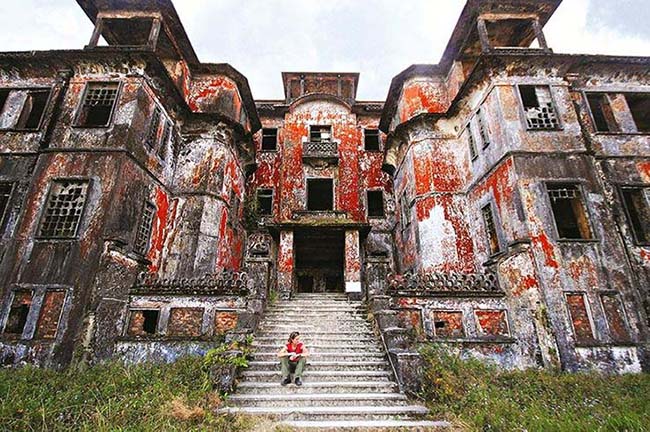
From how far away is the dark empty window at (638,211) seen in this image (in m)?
11.4

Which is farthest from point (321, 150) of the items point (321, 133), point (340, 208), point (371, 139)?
point (371, 139)

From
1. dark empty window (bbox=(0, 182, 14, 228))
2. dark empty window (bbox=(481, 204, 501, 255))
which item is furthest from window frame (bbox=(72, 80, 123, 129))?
dark empty window (bbox=(481, 204, 501, 255))

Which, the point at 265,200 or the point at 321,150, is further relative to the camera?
the point at 265,200

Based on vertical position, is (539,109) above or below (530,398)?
above

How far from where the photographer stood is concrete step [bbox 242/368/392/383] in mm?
7551

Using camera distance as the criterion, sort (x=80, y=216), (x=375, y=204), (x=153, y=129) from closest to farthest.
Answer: (x=80, y=216)
(x=153, y=129)
(x=375, y=204)

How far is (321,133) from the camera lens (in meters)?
20.3

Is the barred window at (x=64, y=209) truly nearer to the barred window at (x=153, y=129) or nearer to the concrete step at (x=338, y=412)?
the barred window at (x=153, y=129)

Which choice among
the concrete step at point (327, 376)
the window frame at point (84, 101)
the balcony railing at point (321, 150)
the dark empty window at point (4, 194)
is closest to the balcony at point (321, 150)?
the balcony railing at point (321, 150)

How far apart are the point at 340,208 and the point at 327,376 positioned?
11351mm

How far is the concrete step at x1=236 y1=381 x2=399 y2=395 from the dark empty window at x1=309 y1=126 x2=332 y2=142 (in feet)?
50.8

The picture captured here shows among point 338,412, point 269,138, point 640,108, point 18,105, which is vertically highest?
point 269,138

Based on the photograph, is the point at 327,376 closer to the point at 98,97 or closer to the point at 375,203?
the point at 98,97

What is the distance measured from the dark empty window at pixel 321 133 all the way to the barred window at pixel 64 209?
41.4 feet
